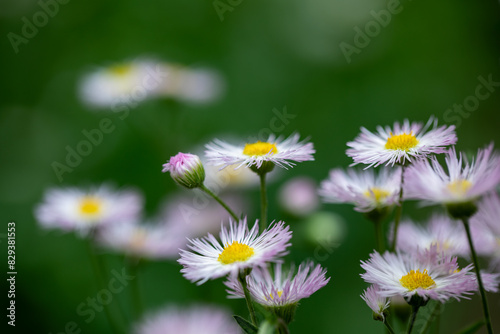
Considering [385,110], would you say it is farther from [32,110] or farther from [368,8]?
[32,110]

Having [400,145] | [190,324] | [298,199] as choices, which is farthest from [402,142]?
[298,199]

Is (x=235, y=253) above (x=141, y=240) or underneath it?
above

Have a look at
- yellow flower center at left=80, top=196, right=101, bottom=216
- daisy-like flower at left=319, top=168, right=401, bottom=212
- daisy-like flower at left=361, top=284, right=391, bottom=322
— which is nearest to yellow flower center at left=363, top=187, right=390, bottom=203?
daisy-like flower at left=319, top=168, right=401, bottom=212

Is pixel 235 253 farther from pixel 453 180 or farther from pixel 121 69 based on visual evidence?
pixel 121 69

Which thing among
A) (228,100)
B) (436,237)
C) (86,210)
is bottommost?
(228,100)

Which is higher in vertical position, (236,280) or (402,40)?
(236,280)

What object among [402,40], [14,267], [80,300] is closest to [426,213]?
[402,40]
